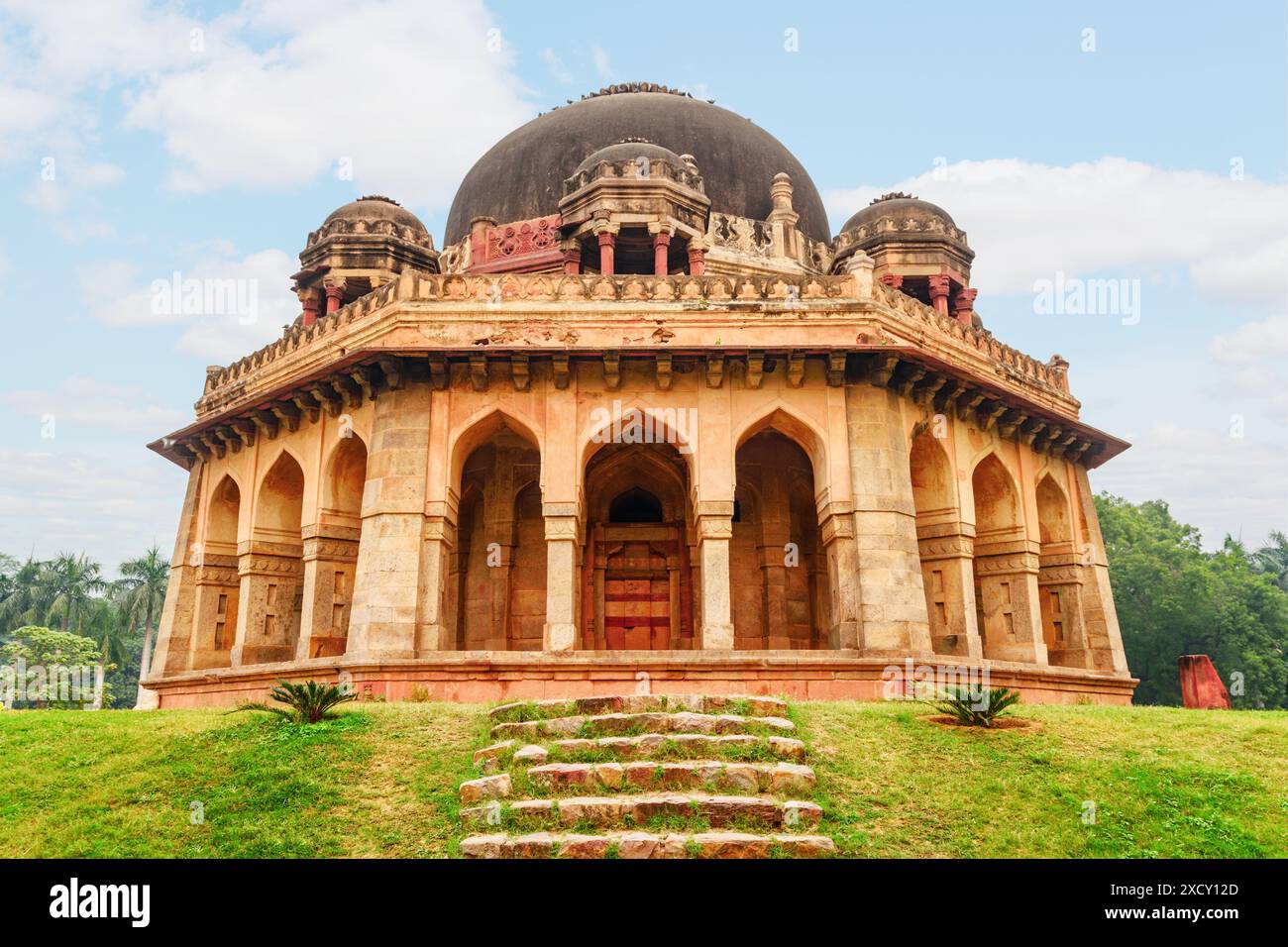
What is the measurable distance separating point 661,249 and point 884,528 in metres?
7.61

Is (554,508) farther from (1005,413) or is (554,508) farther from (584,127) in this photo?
(584,127)

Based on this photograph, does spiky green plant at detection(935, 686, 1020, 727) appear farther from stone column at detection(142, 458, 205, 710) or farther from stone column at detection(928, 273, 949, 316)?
stone column at detection(142, 458, 205, 710)

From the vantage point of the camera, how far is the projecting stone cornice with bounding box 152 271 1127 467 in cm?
1638

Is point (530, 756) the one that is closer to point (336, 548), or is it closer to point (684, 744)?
point (684, 744)

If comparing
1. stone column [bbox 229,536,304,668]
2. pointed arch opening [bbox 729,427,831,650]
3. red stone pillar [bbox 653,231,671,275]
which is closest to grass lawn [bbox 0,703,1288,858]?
stone column [bbox 229,536,304,668]

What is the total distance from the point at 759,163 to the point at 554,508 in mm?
13284

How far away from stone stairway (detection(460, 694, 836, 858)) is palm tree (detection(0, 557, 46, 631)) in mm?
50748

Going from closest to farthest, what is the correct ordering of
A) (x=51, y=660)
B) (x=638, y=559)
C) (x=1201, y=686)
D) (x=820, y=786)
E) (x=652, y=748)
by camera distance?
(x=820, y=786) < (x=652, y=748) < (x=1201, y=686) < (x=638, y=559) < (x=51, y=660)

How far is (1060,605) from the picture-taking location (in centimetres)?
2041

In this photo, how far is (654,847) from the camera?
23.0 feet

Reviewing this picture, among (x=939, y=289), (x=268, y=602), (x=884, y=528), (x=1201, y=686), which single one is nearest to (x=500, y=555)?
(x=268, y=602)

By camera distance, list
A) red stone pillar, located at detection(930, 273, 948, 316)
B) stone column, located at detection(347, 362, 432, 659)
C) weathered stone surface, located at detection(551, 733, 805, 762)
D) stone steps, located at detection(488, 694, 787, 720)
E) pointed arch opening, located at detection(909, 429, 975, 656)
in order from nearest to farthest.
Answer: weathered stone surface, located at detection(551, 733, 805, 762)
stone steps, located at detection(488, 694, 787, 720)
stone column, located at detection(347, 362, 432, 659)
pointed arch opening, located at detection(909, 429, 975, 656)
red stone pillar, located at detection(930, 273, 948, 316)
